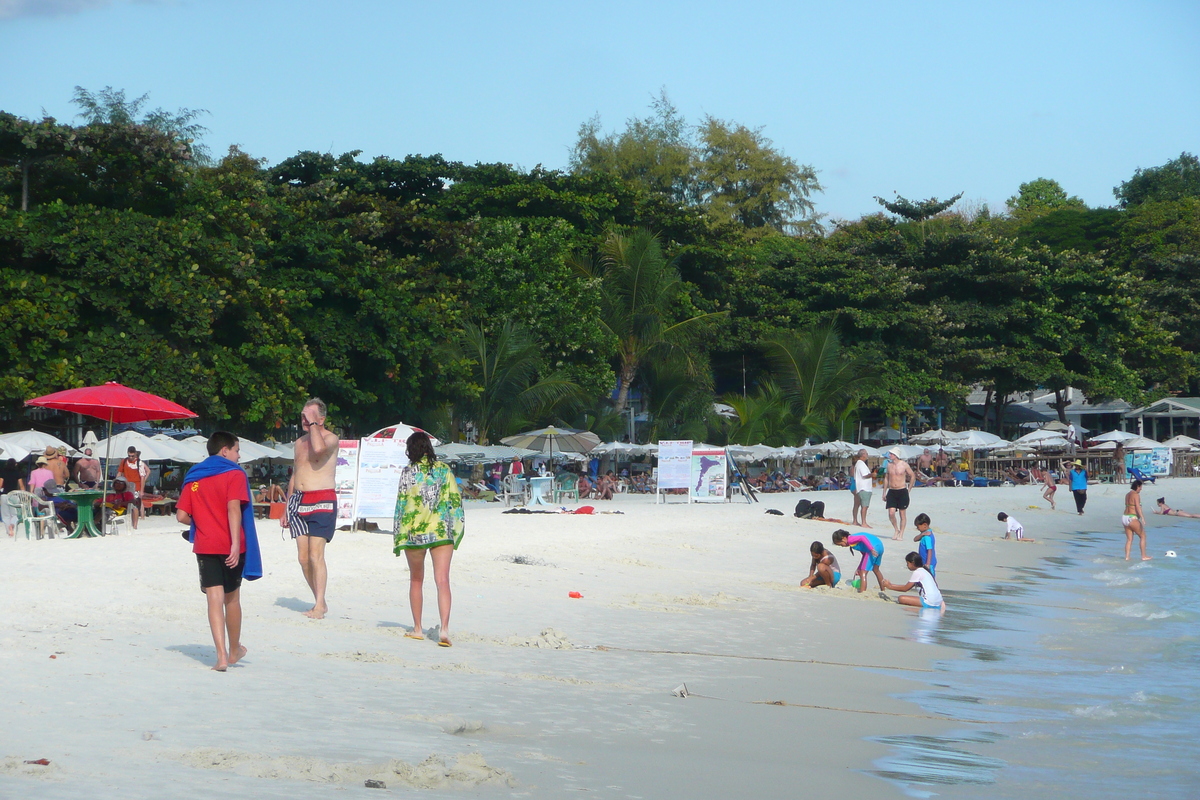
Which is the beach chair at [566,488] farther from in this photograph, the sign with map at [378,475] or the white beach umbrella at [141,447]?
the sign with map at [378,475]

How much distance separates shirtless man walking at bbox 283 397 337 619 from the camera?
23.3 ft

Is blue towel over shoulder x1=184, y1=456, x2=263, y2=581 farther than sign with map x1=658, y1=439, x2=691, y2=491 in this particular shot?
No

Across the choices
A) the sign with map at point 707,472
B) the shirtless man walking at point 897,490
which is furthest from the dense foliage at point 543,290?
the shirtless man walking at point 897,490

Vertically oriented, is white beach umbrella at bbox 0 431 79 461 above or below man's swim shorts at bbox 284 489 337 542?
above

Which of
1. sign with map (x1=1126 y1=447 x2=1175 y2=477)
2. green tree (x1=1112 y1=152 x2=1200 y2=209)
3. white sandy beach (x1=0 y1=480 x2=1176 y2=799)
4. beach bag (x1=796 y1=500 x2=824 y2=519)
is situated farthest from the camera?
green tree (x1=1112 y1=152 x2=1200 y2=209)

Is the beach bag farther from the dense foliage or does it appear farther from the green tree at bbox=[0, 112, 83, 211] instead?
the green tree at bbox=[0, 112, 83, 211]

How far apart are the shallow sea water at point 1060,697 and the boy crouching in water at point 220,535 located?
10.6 feet

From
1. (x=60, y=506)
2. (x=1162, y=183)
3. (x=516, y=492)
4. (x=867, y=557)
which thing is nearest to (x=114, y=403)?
(x=60, y=506)

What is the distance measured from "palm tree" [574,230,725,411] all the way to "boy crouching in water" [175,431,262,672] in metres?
24.5

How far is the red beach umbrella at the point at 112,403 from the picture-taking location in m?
13.1

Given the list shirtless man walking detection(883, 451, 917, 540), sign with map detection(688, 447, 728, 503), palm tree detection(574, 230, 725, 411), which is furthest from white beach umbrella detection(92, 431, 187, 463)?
palm tree detection(574, 230, 725, 411)

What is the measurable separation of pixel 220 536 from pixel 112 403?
842 cm

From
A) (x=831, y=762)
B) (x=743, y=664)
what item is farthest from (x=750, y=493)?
(x=831, y=762)

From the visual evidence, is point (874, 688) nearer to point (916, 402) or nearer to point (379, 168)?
point (379, 168)
